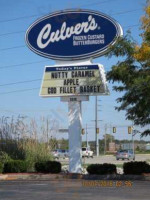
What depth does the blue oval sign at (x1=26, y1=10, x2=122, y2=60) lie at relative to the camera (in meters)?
21.5

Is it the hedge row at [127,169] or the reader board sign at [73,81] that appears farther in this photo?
the reader board sign at [73,81]

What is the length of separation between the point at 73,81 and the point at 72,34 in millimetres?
2491

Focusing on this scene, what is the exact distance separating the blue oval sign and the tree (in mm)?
2523

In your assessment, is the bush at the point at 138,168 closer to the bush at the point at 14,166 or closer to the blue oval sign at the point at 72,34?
the bush at the point at 14,166

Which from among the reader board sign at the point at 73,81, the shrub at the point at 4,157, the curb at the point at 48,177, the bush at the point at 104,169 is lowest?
the curb at the point at 48,177

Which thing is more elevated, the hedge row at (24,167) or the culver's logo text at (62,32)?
the culver's logo text at (62,32)

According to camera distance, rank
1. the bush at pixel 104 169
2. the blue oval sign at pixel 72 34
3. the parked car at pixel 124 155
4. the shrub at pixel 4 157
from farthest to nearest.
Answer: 1. the parked car at pixel 124 155
2. the shrub at pixel 4 157
3. the blue oval sign at pixel 72 34
4. the bush at pixel 104 169

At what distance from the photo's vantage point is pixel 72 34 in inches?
871

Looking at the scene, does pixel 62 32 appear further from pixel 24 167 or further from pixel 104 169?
pixel 104 169

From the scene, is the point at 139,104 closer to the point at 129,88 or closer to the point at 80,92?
the point at 129,88


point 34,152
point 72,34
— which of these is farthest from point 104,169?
point 72,34

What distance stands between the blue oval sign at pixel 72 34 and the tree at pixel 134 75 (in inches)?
99.3

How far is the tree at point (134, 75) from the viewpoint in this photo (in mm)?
17203

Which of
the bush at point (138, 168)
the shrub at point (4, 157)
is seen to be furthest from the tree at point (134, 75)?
the shrub at point (4, 157)
